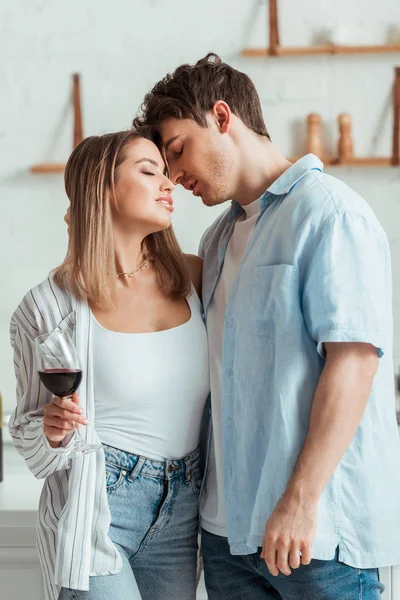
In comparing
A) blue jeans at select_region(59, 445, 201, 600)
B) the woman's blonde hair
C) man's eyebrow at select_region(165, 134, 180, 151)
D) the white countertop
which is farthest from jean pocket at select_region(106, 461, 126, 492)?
man's eyebrow at select_region(165, 134, 180, 151)

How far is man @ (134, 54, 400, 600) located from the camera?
131 centimetres

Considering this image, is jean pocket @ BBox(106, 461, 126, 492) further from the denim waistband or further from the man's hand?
the man's hand

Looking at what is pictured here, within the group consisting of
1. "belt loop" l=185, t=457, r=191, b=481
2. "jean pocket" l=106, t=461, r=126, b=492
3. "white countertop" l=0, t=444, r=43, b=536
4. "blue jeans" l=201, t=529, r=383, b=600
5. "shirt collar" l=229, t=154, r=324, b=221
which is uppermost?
"shirt collar" l=229, t=154, r=324, b=221

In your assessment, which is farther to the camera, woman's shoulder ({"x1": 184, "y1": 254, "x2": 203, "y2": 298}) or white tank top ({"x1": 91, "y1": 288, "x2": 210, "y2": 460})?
woman's shoulder ({"x1": 184, "y1": 254, "x2": 203, "y2": 298})

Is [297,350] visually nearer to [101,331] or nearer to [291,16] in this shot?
[101,331]

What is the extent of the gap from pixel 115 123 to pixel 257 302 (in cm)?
135

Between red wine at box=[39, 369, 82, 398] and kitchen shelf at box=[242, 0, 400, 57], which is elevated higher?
kitchen shelf at box=[242, 0, 400, 57]

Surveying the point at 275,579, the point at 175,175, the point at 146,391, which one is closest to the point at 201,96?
the point at 175,175

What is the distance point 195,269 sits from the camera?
188 cm

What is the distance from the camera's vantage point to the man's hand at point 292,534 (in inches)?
51.2

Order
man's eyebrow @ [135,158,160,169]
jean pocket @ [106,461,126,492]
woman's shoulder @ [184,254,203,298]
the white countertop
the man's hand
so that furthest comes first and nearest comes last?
the white countertop, woman's shoulder @ [184,254,203,298], man's eyebrow @ [135,158,160,169], jean pocket @ [106,461,126,492], the man's hand

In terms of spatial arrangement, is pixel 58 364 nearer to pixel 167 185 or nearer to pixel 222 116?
pixel 167 185

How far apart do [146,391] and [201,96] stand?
66 cm

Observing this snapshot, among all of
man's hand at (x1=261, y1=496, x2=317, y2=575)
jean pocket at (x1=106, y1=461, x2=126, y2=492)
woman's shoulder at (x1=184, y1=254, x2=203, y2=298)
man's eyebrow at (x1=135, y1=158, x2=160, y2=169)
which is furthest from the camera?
woman's shoulder at (x1=184, y1=254, x2=203, y2=298)
